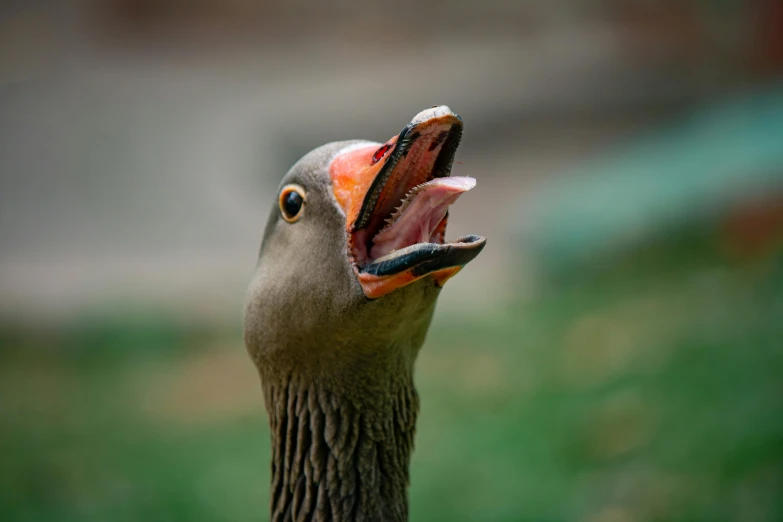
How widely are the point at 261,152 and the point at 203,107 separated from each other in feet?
3.06

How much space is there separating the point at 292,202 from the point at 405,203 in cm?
46

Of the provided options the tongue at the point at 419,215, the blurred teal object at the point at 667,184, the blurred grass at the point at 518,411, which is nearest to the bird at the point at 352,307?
the tongue at the point at 419,215

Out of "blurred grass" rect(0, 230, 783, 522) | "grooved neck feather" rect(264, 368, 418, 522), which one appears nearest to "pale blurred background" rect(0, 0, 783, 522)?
"blurred grass" rect(0, 230, 783, 522)

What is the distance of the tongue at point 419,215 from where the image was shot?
172 centimetres

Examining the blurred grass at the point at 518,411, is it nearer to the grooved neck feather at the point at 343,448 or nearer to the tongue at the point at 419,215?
the grooved neck feather at the point at 343,448

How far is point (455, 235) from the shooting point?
813cm

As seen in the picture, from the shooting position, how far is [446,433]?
4.91 meters

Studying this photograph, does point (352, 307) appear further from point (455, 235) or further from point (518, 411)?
point (455, 235)

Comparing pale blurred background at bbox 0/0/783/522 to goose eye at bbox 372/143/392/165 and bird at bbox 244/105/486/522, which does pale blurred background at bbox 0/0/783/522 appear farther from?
goose eye at bbox 372/143/392/165

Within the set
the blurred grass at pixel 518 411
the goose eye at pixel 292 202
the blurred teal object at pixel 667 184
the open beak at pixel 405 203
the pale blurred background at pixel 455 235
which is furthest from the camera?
the blurred teal object at pixel 667 184

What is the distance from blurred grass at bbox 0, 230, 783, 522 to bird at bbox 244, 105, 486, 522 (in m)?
1.99

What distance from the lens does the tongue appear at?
1.72m

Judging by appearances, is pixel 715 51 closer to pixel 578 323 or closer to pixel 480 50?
pixel 480 50

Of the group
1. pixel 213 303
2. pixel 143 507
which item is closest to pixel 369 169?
pixel 143 507
